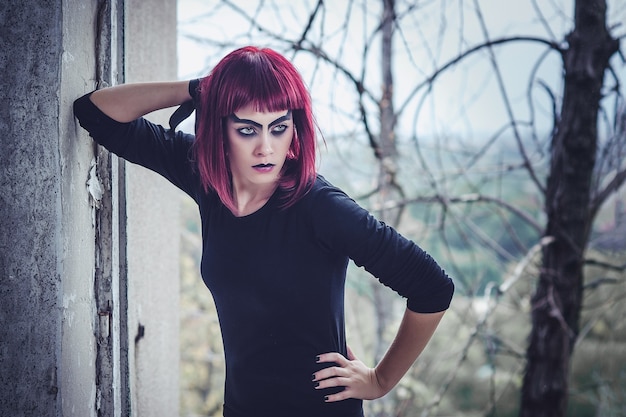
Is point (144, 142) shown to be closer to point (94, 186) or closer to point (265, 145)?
point (94, 186)

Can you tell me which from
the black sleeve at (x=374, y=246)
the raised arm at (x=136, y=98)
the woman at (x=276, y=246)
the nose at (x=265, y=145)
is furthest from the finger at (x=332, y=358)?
the raised arm at (x=136, y=98)

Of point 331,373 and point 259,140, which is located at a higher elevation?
point 259,140

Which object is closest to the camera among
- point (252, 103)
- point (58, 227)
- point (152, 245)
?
point (58, 227)

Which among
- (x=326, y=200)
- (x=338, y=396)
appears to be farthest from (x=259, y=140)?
(x=338, y=396)

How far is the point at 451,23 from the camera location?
2.74m

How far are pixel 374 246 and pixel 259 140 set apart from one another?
1.32 ft

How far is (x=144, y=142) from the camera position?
1.53 m

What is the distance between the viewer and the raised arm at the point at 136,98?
1.44m

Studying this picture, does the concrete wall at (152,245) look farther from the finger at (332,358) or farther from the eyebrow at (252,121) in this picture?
the finger at (332,358)

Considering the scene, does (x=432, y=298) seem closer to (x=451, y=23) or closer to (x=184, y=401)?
(x=451, y=23)

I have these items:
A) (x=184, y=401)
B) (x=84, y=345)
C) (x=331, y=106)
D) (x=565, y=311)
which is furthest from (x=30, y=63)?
(x=184, y=401)

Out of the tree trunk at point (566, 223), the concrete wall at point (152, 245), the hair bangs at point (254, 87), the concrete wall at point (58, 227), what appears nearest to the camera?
the concrete wall at point (58, 227)

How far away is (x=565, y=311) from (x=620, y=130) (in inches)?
39.0

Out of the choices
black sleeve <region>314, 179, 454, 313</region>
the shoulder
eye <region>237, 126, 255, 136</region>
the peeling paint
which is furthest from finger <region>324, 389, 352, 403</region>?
the peeling paint
